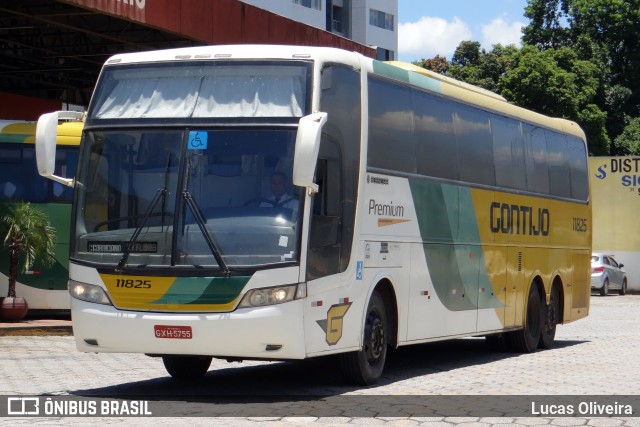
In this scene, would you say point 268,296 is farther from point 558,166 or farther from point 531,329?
point 558,166

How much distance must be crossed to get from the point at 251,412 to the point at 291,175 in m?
2.27

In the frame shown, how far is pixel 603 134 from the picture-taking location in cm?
5891

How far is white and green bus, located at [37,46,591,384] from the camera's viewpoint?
11.2 m

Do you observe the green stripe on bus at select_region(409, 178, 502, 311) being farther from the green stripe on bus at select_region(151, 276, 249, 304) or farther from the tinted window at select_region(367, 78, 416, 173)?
the green stripe on bus at select_region(151, 276, 249, 304)

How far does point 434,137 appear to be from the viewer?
15.0 metres

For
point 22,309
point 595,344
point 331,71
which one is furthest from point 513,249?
point 22,309

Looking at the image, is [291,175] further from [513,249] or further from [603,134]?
[603,134]

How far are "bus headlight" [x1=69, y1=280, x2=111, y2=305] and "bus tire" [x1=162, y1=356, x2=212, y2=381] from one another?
5.88ft

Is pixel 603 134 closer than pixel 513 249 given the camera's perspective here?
No

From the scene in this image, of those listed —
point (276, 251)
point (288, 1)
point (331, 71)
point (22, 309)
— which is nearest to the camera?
point (276, 251)

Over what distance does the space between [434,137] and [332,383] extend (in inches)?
139

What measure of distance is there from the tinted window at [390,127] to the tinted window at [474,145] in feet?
5.72

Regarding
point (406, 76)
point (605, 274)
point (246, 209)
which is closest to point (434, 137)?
point (406, 76)

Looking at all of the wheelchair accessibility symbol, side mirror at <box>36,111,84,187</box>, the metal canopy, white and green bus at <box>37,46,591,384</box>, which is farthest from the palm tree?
the wheelchair accessibility symbol
